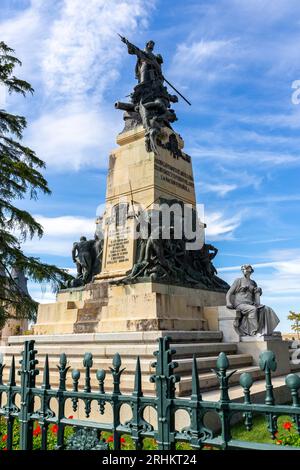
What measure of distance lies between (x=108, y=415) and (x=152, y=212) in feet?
19.5

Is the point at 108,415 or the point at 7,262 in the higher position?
the point at 7,262

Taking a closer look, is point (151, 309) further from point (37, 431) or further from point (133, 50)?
point (133, 50)

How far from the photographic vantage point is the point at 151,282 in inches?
376

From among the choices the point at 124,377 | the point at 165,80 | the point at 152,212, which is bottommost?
the point at 124,377

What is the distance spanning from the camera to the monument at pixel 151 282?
28.2 feet

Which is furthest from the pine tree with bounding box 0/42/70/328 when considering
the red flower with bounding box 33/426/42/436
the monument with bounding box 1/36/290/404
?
the red flower with bounding box 33/426/42/436

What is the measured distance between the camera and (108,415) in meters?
6.38

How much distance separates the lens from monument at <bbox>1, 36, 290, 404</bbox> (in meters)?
8.59

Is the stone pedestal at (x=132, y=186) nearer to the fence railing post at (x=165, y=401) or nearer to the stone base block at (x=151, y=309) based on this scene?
the stone base block at (x=151, y=309)

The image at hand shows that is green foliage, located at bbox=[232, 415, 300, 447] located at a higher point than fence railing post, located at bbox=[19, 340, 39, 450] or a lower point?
lower

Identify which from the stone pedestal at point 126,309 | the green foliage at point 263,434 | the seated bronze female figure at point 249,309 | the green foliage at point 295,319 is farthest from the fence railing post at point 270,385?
the green foliage at point 295,319

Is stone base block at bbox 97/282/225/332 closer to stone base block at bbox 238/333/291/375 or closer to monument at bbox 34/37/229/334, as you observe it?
monument at bbox 34/37/229/334
